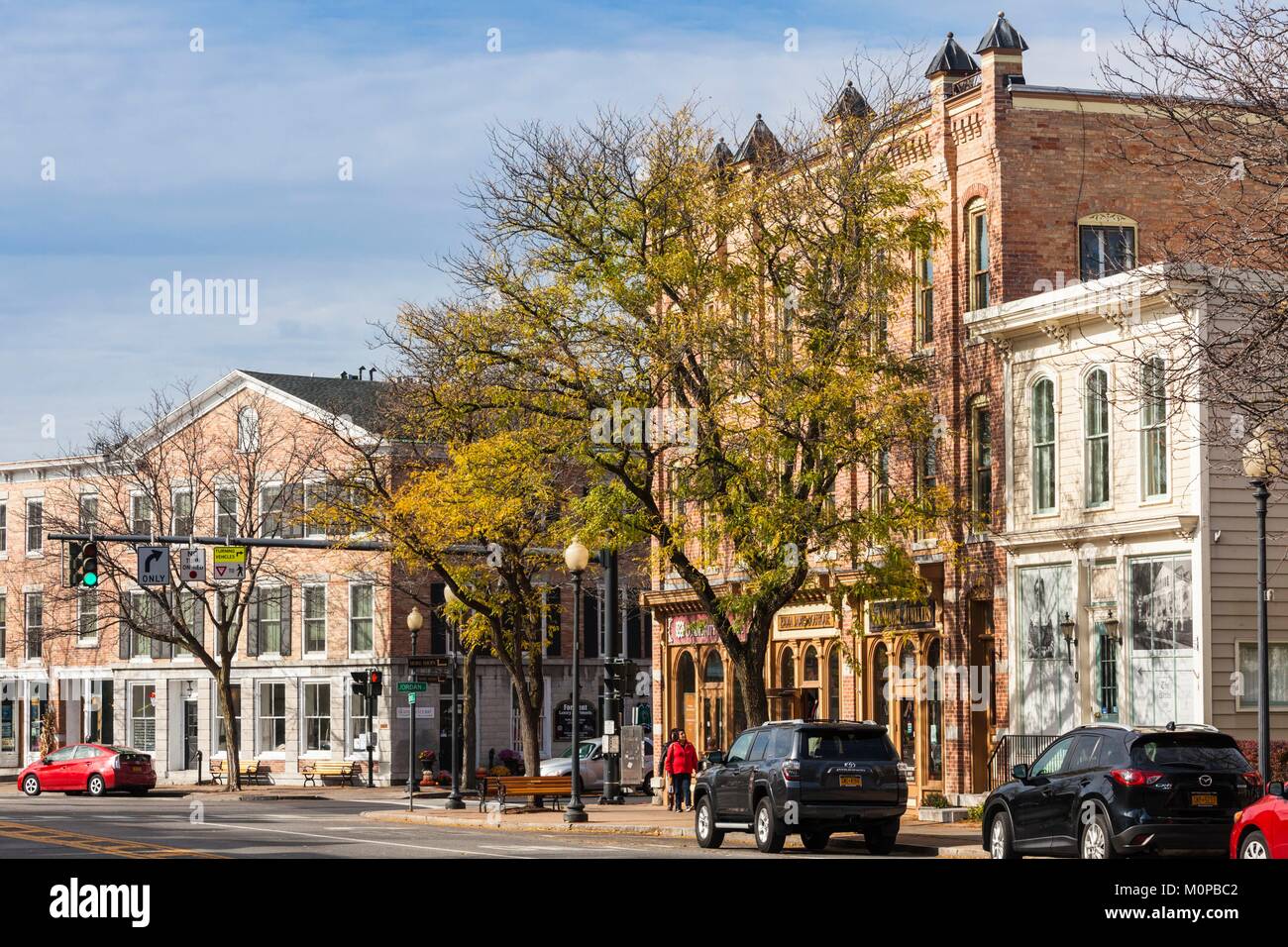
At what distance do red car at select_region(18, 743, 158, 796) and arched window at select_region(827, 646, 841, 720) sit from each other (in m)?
22.7

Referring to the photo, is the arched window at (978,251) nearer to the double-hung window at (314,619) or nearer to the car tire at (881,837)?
the car tire at (881,837)

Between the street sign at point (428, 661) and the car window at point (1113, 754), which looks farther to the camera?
the street sign at point (428, 661)

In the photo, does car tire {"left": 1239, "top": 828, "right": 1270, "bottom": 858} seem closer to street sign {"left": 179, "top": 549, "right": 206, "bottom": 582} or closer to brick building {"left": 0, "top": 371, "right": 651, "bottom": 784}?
street sign {"left": 179, "top": 549, "right": 206, "bottom": 582}

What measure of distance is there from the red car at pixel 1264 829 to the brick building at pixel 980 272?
14.7 metres

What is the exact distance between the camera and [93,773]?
5209 centimetres

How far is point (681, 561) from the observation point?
31.3 m

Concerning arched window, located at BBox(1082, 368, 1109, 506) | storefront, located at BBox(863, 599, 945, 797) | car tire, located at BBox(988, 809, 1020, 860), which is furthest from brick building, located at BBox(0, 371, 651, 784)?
car tire, located at BBox(988, 809, 1020, 860)

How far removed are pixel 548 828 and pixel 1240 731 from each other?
1164 centimetres

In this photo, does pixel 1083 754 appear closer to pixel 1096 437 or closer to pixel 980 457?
pixel 1096 437

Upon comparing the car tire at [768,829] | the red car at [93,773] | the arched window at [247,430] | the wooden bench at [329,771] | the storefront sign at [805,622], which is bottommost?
the wooden bench at [329,771]

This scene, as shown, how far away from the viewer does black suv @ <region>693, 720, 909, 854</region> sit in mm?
24703

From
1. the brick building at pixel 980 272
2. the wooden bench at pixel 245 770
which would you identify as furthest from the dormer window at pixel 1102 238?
the wooden bench at pixel 245 770

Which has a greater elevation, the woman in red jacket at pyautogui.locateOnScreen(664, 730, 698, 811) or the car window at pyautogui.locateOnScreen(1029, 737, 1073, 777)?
the car window at pyautogui.locateOnScreen(1029, 737, 1073, 777)

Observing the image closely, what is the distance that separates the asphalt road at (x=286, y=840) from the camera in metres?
24.0
